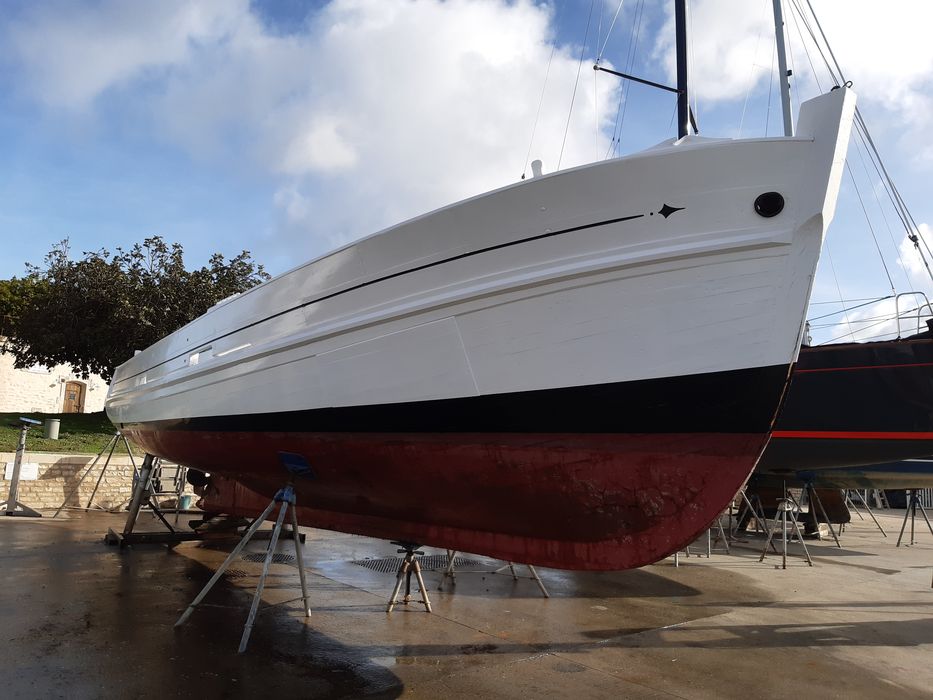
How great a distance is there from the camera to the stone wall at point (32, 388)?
2408 cm

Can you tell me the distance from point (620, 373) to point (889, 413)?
611cm

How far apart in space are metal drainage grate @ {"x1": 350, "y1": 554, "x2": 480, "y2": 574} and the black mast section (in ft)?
15.7

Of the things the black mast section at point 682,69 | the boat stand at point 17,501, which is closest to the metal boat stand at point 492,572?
the black mast section at point 682,69

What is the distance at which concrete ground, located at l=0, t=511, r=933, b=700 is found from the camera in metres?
3.20

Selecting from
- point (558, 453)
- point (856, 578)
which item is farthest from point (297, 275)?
point (856, 578)

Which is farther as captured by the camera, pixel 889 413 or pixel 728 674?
pixel 889 413

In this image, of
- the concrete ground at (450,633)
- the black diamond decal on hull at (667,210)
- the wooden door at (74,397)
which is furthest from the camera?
the wooden door at (74,397)

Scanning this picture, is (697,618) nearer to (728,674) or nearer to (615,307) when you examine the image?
(728,674)

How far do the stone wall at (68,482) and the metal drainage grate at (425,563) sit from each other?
240 inches

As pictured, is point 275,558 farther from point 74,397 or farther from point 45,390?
point 74,397

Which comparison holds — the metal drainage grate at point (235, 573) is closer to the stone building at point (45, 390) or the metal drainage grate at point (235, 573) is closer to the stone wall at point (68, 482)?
the stone wall at point (68, 482)

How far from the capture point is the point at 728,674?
356 centimetres

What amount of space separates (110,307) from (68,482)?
7.89 metres

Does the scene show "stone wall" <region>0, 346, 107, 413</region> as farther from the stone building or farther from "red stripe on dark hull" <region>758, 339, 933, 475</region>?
"red stripe on dark hull" <region>758, 339, 933, 475</region>
